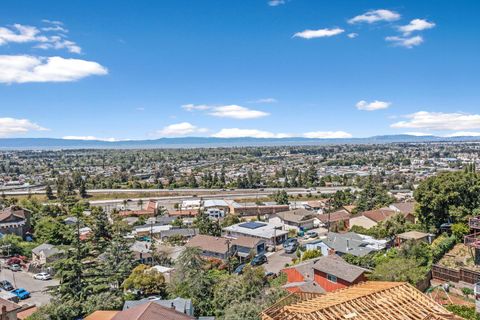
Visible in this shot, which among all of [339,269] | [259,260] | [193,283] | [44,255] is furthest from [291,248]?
[44,255]

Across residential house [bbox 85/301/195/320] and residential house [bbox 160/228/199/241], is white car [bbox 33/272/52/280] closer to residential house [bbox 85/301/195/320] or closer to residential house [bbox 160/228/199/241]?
residential house [bbox 160/228/199/241]

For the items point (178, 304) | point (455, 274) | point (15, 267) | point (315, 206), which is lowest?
point (15, 267)

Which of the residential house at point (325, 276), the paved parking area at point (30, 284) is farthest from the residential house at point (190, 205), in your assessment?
the residential house at point (325, 276)

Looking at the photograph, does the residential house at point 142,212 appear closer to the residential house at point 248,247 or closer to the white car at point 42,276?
the residential house at point 248,247

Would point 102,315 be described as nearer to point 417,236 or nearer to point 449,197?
point 417,236

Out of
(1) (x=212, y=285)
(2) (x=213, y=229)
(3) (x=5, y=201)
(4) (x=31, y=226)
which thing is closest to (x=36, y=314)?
(1) (x=212, y=285)

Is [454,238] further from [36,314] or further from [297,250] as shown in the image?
[36,314]

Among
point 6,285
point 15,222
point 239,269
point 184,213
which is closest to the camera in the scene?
point 6,285
